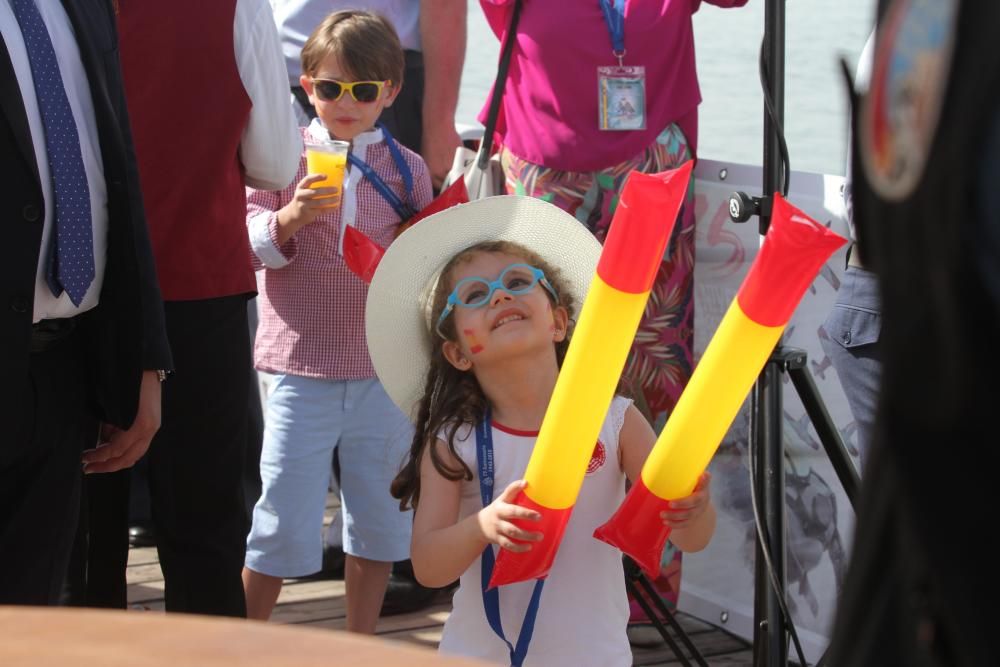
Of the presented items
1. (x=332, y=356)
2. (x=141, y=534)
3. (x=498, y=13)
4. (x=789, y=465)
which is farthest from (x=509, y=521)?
(x=141, y=534)

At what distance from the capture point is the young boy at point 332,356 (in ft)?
10.1

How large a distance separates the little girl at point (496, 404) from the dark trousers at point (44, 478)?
0.50 metres

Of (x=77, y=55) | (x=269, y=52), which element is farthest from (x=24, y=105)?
(x=269, y=52)

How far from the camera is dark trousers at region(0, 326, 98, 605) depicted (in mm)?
2004

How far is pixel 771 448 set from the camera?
231cm

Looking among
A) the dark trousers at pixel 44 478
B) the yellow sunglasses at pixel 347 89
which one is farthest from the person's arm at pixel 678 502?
the yellow sunglasses at pixel 347 89

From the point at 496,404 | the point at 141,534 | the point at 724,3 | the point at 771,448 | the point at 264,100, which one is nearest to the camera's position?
the point at 496,404

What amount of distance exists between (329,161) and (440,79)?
3.08ft

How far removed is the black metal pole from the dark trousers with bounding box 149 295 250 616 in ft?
3.57

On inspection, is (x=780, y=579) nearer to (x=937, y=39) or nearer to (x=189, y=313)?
(x=189, y=313)

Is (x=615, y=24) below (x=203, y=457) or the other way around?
the other way around

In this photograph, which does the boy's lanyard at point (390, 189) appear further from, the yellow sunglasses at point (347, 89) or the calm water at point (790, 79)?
the calm water at point (790, 79)

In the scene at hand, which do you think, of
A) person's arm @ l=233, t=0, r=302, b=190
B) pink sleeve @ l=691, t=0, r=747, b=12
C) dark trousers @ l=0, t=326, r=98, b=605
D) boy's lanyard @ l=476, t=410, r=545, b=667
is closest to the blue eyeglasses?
boy's lanyard @ l=476, t=410, r=545, b=667

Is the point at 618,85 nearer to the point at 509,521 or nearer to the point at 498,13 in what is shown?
the point at 498,13
